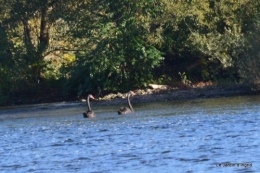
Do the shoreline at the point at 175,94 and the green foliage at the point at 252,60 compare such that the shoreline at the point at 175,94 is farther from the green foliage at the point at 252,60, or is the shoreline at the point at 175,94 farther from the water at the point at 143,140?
the water at the point at 143,140

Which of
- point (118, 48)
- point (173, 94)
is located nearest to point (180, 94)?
point (173, 94)

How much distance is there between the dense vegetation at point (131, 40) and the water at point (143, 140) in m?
7.73

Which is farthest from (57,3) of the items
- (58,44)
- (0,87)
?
(0,87)

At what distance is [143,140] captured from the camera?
2603cm

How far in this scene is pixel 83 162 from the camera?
21906 millimetres

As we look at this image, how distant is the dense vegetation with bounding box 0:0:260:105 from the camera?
157 ft

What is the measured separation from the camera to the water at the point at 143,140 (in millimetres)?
20703

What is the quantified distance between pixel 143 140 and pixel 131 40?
22.6m

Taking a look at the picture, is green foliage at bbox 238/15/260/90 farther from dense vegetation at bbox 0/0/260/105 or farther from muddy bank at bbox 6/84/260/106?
muddy bank at bbox 6/84/260/106

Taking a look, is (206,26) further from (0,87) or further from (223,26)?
(0,87)

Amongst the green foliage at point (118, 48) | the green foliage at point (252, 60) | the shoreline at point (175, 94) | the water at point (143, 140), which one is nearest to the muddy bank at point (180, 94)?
the shoreline at point (175, 94)

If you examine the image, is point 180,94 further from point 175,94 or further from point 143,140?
point 143,140

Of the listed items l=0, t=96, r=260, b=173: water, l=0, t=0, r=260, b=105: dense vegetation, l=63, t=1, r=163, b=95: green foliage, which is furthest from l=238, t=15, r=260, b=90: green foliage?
l=63, t=1, r=163, b=95: green foliage

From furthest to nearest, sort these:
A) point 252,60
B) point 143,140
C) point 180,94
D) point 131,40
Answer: point 131,40 → point 180,94 → point 252,60 → point 143,140
